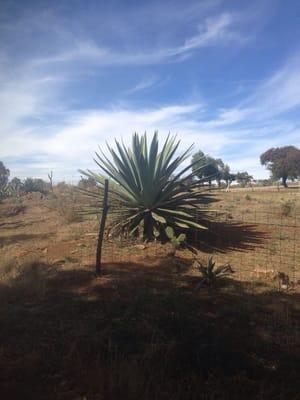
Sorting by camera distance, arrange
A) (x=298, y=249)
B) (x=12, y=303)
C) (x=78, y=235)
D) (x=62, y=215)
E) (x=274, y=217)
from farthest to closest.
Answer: (x=62, y=215) < (x=274, y=217) < (x=78, y=235) < (x=298, y=249) < (x=12, y=303)

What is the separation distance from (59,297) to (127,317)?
143cm

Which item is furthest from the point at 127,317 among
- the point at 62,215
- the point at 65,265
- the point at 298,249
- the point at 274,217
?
the point at 62,215

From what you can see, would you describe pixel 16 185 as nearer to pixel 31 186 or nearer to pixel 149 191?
pixel 31 186

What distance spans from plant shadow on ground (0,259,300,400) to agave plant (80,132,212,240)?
126 inches

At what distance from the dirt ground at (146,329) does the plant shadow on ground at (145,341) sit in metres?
0.01

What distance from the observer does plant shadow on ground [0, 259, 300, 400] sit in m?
3.11

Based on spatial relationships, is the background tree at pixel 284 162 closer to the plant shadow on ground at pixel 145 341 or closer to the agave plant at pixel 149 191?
the agave plant at pixel 149 191

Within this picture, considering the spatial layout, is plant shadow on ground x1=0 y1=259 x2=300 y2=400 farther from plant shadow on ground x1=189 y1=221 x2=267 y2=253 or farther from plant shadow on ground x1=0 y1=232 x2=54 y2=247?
plant shadow on ground x1=0 y1=232 x2=54 y2=247

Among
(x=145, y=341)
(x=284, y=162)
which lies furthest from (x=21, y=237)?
(x=284, y=162)

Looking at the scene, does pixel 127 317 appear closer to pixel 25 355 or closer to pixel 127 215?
pixel 25 355

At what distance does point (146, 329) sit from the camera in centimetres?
418

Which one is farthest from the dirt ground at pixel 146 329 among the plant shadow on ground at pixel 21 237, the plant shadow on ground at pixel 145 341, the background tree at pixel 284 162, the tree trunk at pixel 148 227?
the background tree at pixel 284 162

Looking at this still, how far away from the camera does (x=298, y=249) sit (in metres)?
8.75

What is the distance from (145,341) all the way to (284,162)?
4831 centimetres
